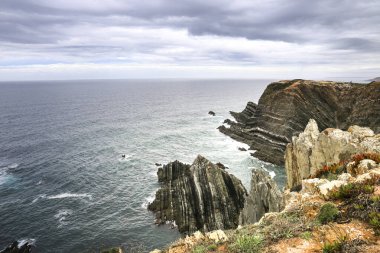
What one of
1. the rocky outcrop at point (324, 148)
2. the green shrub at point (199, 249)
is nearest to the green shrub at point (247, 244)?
the green shrub at point (199, 249)

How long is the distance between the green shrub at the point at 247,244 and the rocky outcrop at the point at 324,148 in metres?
19.2

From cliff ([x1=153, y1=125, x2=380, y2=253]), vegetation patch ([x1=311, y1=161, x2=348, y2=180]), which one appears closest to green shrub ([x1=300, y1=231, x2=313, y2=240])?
cliff ([x1=153, y1=125, x2=380, y2=253])

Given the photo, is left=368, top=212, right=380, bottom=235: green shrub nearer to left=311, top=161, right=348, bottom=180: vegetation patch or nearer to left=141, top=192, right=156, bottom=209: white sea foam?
left=311, top=161, right=348, bottom=180: vegetation patch

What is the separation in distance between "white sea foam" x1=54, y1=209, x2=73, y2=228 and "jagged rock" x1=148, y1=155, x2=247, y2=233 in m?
14.9

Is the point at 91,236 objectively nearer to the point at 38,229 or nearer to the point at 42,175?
the point at 38,229

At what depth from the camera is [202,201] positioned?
47906 millimetres

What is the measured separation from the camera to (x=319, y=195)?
1792 centimetres

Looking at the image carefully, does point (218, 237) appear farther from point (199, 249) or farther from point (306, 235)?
point (306, 235)

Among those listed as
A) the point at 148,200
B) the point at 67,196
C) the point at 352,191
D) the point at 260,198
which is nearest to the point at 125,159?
the point at 67,196

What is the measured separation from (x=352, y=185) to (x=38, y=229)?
160 feet

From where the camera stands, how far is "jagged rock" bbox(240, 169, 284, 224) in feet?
100

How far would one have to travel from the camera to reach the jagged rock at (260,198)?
3052 cm

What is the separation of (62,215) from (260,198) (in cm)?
3763

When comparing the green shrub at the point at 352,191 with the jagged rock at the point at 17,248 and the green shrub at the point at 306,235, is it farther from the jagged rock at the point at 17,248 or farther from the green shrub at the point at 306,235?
the jagged rock at the point at 17,248
